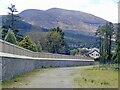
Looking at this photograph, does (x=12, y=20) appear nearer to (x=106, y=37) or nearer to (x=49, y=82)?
(x=106, y=37)

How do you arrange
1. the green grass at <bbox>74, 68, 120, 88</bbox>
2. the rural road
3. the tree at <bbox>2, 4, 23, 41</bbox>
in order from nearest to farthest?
1. the rural road
2. the green grass at <bbox>74, 68, 120, 88</bbox>
3. the tree at <bbox>2, 4, 23, 41</bbox>

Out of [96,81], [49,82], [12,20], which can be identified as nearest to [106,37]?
[12,20]

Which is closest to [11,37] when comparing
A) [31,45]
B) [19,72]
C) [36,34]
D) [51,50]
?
[31,45]

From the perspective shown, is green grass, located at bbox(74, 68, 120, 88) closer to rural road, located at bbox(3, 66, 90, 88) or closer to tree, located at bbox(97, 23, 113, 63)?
rural road, located at bbox(3, 66, 90, 88)

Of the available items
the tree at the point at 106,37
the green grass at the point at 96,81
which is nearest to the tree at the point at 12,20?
the tree at the point at 106,37

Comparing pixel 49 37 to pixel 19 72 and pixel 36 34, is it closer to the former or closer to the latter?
pixel 36 34

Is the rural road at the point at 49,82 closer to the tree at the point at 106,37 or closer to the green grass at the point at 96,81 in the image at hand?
the green grass at the point at 96,81

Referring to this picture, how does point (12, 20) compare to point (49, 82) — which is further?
point (12, 20)

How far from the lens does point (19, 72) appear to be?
29.1m

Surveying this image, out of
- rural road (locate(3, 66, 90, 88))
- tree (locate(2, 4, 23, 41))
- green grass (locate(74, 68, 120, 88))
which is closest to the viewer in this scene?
rural road (locate(3, 66, 90, 88))

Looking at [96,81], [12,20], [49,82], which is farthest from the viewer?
[12,20]

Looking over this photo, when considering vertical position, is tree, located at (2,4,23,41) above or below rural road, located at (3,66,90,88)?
above

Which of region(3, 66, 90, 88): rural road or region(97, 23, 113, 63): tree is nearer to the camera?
region(3, 66, 90, 88): rural road

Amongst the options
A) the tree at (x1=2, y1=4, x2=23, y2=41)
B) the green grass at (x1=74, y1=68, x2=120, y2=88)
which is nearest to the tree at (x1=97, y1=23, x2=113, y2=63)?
the tree at (x1=2, y1=4, x2=23, y2=41)
